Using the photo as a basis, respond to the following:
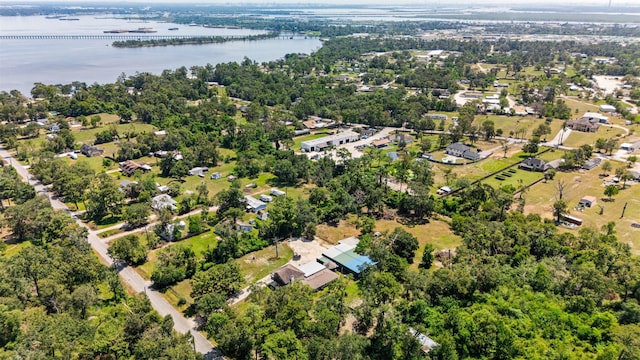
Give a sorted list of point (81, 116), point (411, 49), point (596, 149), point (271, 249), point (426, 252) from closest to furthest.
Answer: point (426, 252), point (271, 249), point (596, 149), point (81, 116), point (411, 49)

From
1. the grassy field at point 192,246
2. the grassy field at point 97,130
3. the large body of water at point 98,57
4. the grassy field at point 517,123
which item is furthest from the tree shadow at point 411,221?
the large body of water at point 98,57

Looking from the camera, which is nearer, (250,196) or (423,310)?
(423,310)

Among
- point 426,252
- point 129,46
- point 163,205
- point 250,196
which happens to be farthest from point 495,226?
point 129,46

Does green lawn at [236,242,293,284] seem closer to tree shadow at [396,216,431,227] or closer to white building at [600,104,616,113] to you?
tree shadow at [396,216,431,227]

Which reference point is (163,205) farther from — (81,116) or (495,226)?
(81,116)

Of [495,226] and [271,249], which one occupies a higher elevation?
[495,226]

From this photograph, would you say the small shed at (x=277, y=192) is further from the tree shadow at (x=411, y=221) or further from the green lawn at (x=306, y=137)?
the green lawn at (x=306, y=137)

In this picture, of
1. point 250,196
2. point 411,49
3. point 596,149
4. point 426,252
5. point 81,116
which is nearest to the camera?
point 426,252

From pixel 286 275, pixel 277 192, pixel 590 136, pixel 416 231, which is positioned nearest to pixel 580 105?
pixel 590 136
